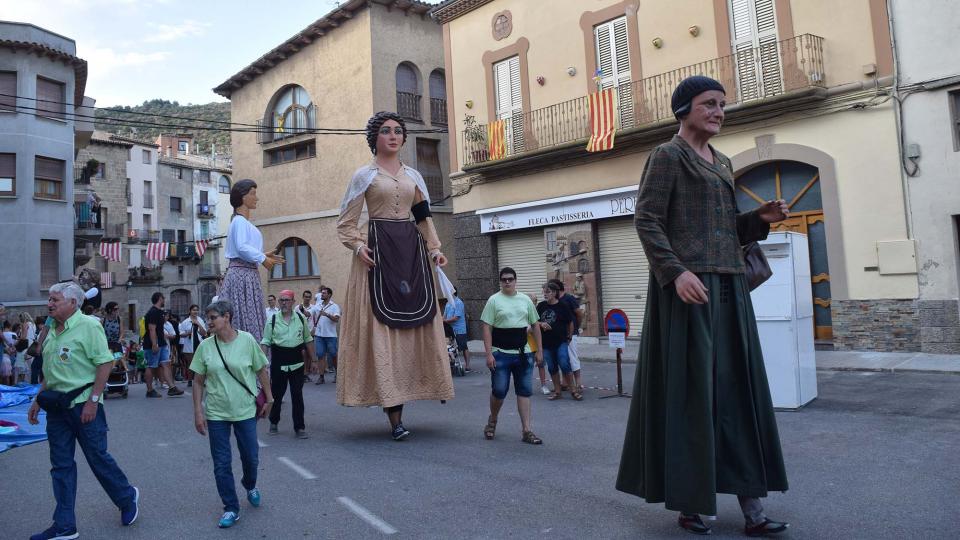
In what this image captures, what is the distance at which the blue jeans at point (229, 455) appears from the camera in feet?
14.3

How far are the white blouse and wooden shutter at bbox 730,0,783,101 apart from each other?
1047 cm

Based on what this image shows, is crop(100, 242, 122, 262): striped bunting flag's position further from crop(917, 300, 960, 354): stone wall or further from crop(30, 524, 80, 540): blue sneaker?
crop(30, 524, 80, 540): blue sneaker

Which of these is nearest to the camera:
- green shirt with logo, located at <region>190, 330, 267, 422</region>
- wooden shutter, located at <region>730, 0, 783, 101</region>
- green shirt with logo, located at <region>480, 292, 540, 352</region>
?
green shirt with logo, located at <region>190, 330, 267, 422</region>

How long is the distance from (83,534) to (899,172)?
12.7 metres

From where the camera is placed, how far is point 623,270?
54.5ft

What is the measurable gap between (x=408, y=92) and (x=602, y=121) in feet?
28.4

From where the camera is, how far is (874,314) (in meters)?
12.4

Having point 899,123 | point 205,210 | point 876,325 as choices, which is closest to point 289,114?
point 899,123

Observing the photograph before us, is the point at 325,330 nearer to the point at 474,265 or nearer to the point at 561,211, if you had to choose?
the point at 561,211

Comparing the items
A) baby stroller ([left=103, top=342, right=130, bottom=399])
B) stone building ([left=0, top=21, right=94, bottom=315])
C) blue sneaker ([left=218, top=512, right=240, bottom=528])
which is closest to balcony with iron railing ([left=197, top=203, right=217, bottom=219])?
stone building ([left=0, top=21, right=94, bottom=315])

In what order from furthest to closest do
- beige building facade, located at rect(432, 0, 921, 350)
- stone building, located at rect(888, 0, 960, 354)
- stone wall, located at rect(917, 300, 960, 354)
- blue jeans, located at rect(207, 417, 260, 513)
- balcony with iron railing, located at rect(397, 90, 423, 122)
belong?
balcony with iron railing, located at rect(397, 90, 423, 122)
beige building facade, located at rect(432, 0, 921, 350)
stone building, located at rect(888, 0, 960, 354)
stone wall, located at rect(917, 300, 960, 354)
blue jeans, located at rect(207, 417, 260, 513)

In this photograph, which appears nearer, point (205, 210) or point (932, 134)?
point (932, 134)

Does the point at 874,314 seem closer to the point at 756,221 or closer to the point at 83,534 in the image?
the point at 756,221

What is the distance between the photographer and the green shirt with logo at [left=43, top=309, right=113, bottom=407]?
428 cm
